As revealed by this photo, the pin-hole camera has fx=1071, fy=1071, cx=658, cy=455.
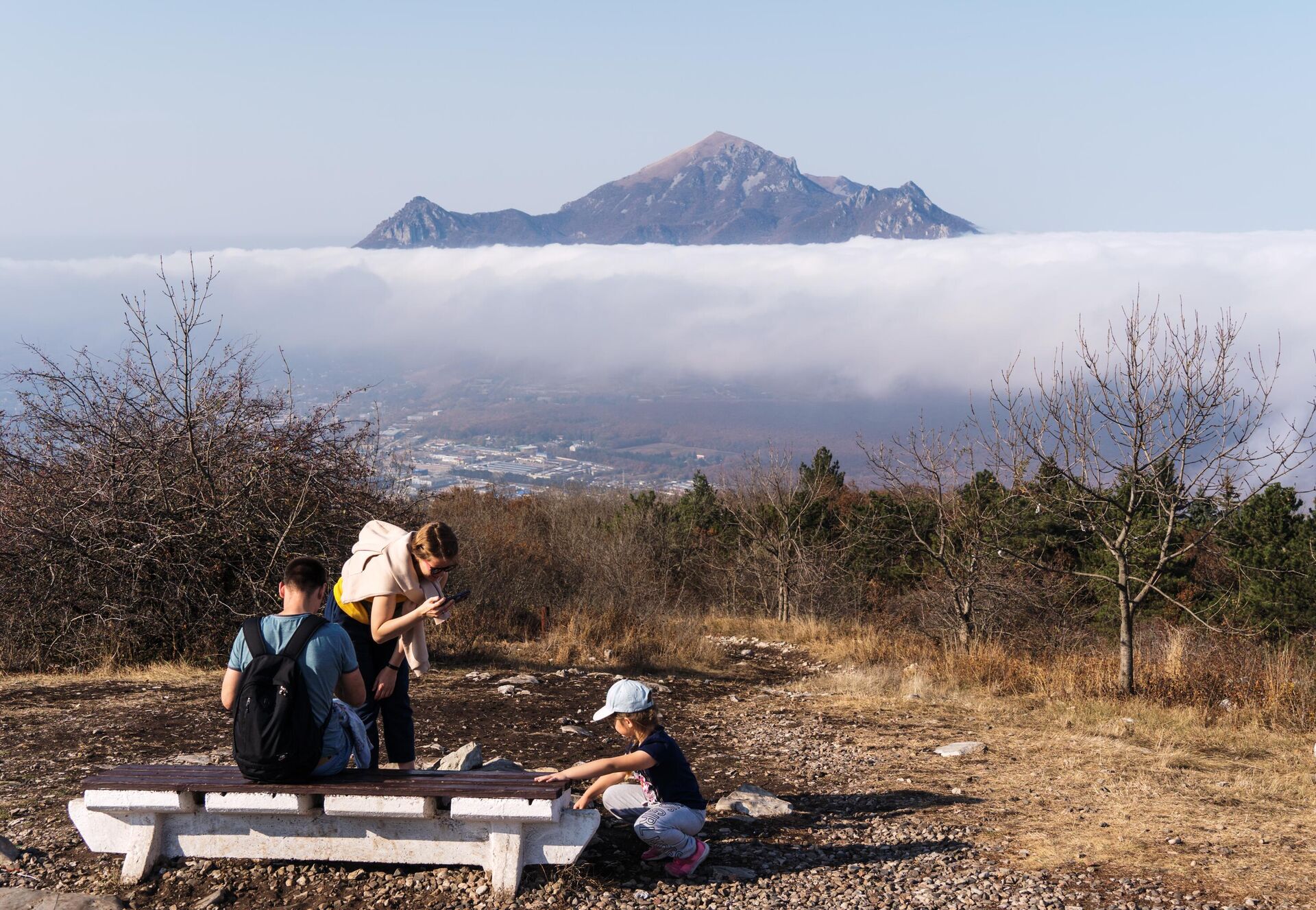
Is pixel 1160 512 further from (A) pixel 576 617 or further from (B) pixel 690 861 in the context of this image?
(B) pixel 690 861

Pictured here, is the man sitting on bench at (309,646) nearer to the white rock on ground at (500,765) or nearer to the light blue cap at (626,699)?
the light blue cap at (626,699)

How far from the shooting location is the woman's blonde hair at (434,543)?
523 centimetres

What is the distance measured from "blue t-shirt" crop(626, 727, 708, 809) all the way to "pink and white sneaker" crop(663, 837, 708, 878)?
217mm

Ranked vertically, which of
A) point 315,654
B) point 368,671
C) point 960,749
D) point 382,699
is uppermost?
point 315,654

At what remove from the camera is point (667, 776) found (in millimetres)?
5164

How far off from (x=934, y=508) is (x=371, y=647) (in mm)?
18525

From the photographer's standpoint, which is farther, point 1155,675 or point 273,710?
point 1155,675

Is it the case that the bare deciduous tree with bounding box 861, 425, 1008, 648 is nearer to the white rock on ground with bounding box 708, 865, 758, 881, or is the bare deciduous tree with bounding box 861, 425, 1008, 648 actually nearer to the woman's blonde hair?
the white rock on ground with bounding box 708, 865, 758, 881

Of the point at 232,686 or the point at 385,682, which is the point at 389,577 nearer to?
the point at 385,682

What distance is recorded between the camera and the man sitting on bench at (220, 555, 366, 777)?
4.59 meters

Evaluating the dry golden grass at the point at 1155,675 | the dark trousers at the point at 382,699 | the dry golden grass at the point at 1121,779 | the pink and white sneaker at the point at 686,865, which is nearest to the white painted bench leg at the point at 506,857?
the pink and white sneaker at the point at 686,865

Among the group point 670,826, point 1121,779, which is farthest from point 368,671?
point 1121,779

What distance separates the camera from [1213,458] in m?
10.4

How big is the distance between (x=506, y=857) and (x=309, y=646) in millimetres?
1257
